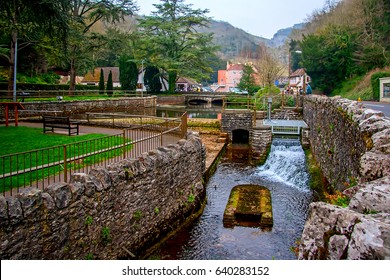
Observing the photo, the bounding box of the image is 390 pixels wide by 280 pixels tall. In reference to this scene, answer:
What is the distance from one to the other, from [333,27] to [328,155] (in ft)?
113

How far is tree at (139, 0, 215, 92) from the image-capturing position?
56.1 metres

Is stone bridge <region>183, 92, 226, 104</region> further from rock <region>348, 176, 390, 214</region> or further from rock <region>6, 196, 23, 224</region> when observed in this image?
rock <region>348, 176, 390, 214</region>

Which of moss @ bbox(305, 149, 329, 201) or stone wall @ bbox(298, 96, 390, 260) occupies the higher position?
stone wall @ bbox(298, 96, 390, 260)

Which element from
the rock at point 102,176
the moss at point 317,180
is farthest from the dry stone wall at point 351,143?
the rock at point 102,176

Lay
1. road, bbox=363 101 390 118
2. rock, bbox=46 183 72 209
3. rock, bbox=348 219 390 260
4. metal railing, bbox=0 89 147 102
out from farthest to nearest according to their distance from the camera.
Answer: metal railing, bbox=0 89 147 102
road, bbox=363 101 390 118
rock, bbox=46 183 72 209
rock, bbox=348 219 390 260

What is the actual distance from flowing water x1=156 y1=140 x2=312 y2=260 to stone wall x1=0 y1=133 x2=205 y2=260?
0.76 meters

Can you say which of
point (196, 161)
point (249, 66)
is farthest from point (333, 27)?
point (196, 161)

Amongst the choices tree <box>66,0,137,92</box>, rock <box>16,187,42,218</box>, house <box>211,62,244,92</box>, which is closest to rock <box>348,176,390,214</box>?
rock <box>16,187,42,218</box>

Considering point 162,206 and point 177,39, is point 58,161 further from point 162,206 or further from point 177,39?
point 177,39

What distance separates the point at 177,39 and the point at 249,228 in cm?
4868

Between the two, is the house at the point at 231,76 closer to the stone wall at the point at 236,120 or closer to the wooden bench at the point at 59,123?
the stone wall at the point at 236,120

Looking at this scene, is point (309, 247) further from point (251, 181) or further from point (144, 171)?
point (251, 181)

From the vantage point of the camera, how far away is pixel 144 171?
10.1 metres

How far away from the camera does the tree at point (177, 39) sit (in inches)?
2210
